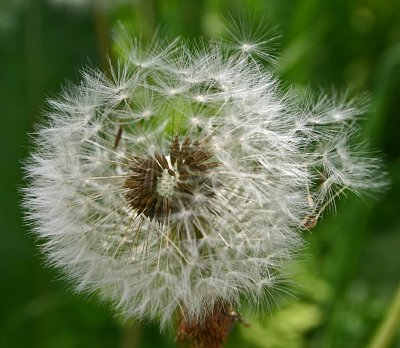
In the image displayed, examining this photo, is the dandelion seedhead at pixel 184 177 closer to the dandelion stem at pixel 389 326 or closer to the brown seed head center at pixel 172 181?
the brown seed head center at pixel 172 181

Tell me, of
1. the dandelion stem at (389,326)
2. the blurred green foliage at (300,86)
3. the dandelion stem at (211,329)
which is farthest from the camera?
the blurred green foliage at (300,86)

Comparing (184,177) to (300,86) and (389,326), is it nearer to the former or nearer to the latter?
(389,326)

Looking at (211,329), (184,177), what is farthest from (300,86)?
(211,329)

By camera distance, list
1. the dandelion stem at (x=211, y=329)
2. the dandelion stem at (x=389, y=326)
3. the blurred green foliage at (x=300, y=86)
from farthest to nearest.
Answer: the blurred green foliage at (x=300, y=86) < the dandelion stem at (x=389, y=326) < the dandelion stem at (x=211, y=329)

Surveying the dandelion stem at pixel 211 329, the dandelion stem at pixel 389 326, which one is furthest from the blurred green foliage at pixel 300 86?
the dandelion stem at pixel 211 329

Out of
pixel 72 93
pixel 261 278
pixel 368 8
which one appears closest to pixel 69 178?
pixel 72 93

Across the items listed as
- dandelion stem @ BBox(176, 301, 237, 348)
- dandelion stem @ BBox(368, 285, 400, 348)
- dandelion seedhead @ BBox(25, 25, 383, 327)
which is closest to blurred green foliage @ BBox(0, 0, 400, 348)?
dandelion stem @ BBox(368, 285, 400, 348)

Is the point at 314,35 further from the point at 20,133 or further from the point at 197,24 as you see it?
the point at 20,133
